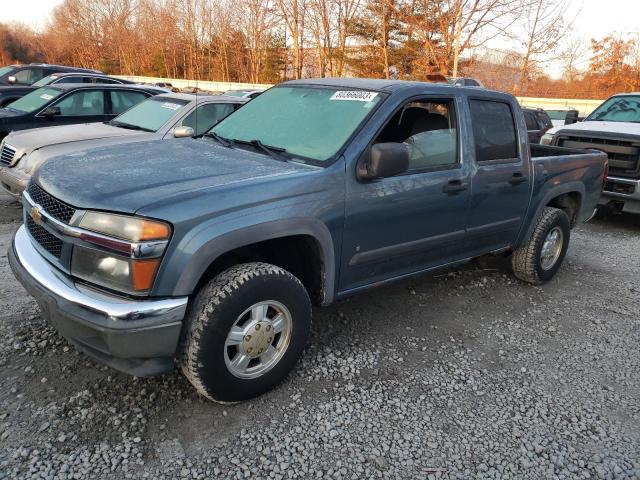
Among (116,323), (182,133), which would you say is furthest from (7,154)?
(116,323)

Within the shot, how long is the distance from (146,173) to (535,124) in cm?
1125

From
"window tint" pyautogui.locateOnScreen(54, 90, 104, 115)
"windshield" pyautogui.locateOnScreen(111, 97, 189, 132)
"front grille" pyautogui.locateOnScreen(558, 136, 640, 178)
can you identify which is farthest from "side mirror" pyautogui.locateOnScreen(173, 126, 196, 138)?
"front grille" pyautogui.locateOnScreen(558, 136, 640, 178)

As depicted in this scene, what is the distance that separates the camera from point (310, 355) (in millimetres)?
3414

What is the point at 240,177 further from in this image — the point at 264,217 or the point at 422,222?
the point at 422,222

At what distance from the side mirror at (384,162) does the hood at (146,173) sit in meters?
0.42

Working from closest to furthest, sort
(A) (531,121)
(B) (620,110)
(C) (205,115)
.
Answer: (C) (205,115) → (B) (620,110) → (A) (531,121)

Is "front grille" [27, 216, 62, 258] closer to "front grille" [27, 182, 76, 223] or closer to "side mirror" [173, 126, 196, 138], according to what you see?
"front grille" [27, 182, 76, 223]

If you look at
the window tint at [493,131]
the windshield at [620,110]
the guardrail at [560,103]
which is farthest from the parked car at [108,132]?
the guardrail at [560,103]

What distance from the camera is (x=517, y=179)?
4.23m

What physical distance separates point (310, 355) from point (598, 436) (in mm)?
1768

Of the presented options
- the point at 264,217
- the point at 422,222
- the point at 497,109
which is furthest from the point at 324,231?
the point at 497,109

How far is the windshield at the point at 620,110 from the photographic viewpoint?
8547mm

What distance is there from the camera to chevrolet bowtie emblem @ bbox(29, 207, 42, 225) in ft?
8.99

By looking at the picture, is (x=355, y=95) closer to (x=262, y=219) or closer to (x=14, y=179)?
(x=262, y=219)
